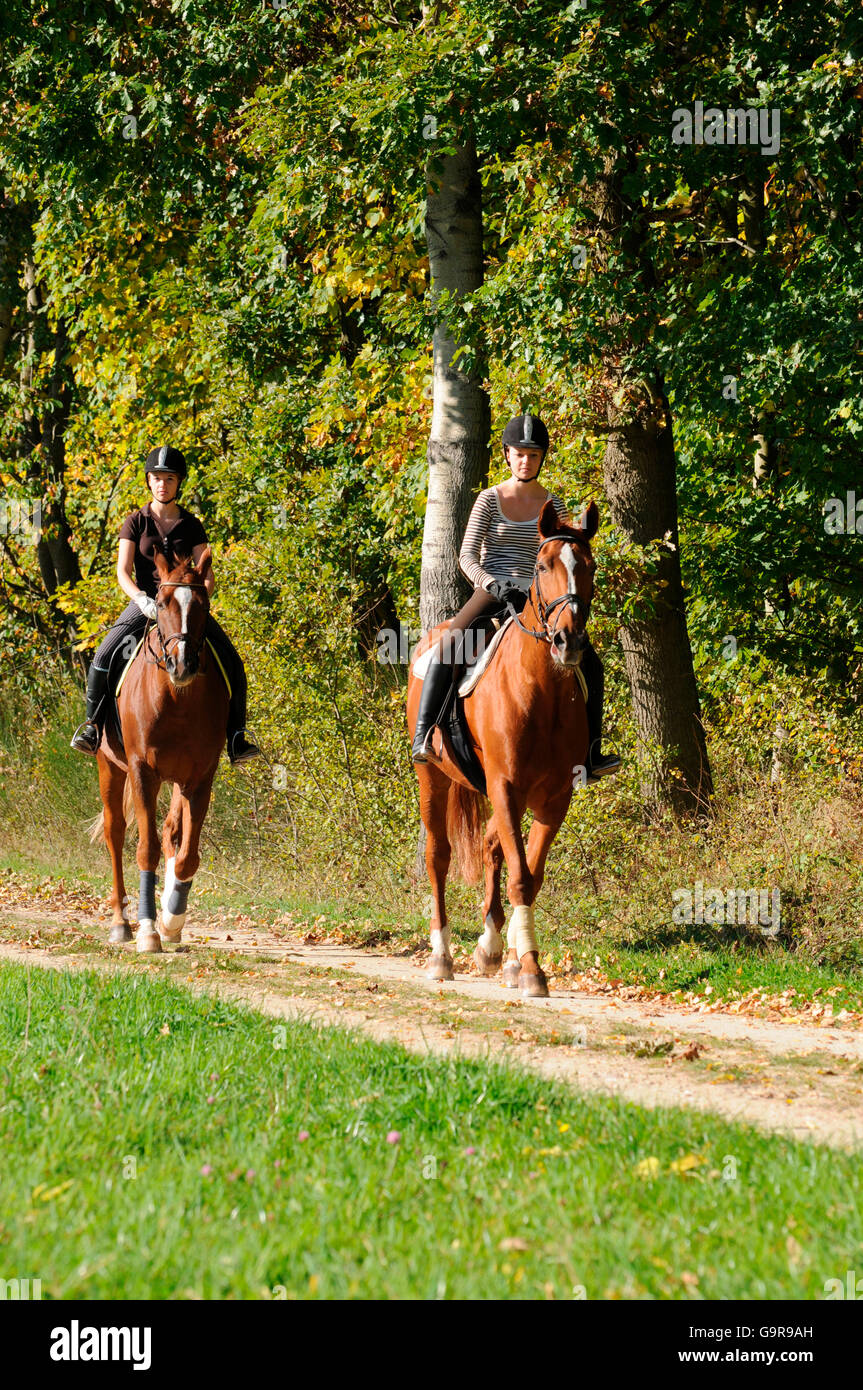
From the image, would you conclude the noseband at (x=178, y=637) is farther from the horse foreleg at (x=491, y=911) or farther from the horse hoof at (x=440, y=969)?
the horse hoof at (x=440, y=969)

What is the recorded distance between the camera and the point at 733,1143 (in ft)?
16.6

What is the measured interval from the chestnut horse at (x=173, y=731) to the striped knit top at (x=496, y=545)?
2130mm

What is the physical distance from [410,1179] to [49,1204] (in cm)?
112

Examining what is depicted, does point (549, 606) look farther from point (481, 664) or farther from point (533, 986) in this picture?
point (533, 986)

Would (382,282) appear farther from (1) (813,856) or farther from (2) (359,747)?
(1) (813,856)

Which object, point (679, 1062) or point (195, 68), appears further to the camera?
point (195, 68)

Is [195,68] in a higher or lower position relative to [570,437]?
higher

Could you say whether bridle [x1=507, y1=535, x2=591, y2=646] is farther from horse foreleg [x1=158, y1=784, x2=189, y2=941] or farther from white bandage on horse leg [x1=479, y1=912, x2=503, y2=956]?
horse foreleg [x1=158, y1=784, x2=189, y2=941]

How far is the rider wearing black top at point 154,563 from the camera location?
433 inches

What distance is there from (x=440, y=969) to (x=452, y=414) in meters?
5.82

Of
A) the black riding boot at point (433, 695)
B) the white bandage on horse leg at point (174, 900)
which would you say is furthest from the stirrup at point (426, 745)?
the white bandage on horse leg at point (174, 900)

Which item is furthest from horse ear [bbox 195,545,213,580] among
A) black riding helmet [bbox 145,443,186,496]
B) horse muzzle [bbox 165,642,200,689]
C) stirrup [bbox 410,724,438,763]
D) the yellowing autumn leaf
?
the yellowing autumn leaf

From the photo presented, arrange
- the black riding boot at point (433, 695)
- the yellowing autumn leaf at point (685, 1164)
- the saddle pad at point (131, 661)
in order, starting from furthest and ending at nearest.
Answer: the saddle pad at point (131, 661), the black riding boot at point (433, 695), the yellowing autumn leaf at point (685, 1164)
